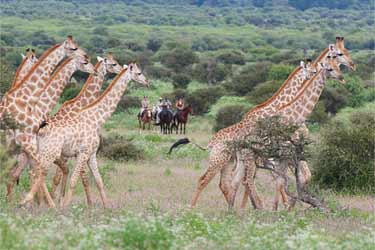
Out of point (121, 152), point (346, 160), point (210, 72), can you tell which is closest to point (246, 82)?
point (210, 72)

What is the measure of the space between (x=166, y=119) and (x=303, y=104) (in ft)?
57.5

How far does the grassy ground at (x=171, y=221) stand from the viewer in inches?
334

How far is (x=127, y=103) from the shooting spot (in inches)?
1446

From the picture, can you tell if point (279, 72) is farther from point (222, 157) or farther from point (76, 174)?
point (76, 174)

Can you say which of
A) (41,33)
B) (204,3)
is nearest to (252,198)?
(41,33)

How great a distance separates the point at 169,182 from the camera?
659 inches

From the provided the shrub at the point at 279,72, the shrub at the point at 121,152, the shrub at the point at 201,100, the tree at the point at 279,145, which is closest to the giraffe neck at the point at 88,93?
the tree at the point at 279,145

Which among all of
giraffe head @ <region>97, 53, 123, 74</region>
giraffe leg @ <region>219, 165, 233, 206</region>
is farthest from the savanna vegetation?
giraffe head @ <region>97, 53, 123, 74</region>

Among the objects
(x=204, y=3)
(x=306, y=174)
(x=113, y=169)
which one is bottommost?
(x=204, y=3)

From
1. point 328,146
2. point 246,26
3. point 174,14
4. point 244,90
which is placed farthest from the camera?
point 174,14

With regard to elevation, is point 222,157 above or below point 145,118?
above

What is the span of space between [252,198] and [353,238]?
416cm

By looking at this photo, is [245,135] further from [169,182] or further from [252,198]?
[169,182]

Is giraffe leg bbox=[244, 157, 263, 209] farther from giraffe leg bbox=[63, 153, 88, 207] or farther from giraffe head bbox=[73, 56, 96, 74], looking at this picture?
giraffe head bbox=[73, 56, 96, 74]
